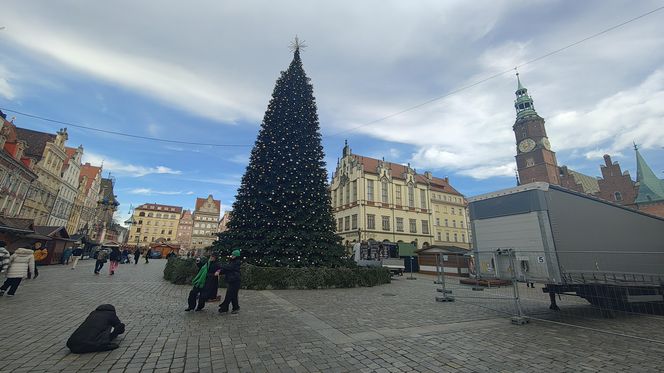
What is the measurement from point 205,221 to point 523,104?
363ft

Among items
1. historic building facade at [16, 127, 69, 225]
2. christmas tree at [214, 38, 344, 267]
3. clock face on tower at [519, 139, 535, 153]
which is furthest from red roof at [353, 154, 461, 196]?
historic building facade at [16, 127, 69, 225]

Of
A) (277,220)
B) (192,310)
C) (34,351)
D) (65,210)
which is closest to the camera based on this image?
(34,351)

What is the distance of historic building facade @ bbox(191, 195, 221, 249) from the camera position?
97.8 meters

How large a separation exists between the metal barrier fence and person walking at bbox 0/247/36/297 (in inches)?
607

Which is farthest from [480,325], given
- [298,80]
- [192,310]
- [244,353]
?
[298,80]

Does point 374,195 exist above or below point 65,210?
above

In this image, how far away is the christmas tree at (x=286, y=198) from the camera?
14.8 m

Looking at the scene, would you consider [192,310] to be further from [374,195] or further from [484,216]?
[374,195]

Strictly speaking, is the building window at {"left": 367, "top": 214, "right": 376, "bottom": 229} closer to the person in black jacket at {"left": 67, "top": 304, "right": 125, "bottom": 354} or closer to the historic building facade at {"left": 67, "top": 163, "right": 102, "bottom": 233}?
the person in black jacket at {"left": 67, "top": 304, "right": 125, "bottom": 354}

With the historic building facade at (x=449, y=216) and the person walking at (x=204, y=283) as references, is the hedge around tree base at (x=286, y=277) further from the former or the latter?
the historic building facade at (x=449, y=216)

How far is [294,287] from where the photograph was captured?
44.9ft

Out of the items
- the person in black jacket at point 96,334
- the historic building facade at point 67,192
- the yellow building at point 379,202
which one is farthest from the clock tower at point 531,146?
the historic building facade at point 67,192

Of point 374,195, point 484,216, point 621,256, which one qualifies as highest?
point 374,195

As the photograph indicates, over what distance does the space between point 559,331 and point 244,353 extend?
302 inches
